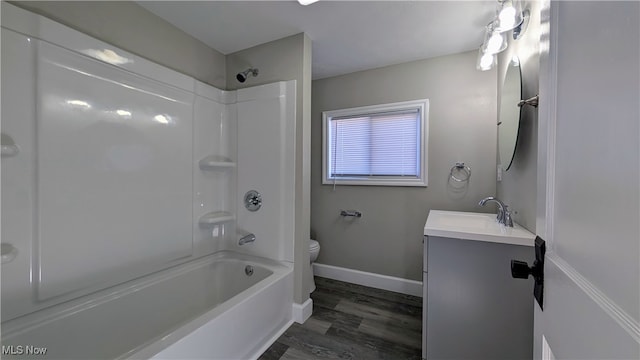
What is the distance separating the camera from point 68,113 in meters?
1.31

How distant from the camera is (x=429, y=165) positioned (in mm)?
2238

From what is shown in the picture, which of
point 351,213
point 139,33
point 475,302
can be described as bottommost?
point 475,302

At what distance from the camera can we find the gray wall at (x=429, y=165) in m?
2.06

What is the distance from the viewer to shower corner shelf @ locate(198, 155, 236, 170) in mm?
2059

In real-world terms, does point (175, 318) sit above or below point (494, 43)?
below

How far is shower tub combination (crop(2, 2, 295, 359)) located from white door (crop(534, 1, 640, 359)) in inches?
55.1

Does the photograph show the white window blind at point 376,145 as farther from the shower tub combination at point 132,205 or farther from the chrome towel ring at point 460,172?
the shower tub combination at point 132,205

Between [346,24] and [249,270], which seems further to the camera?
[249,270]

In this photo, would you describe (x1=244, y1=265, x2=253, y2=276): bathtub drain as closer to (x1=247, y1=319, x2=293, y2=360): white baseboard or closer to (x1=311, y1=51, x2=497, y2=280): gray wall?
(x1=247, y1=319, x2=293, y2=360): white baseboard

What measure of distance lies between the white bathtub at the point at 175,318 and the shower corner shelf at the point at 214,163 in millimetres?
840

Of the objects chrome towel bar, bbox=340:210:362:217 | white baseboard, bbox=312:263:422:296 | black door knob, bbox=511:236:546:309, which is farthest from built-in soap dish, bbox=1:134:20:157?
white baseboard, bbox=312:263:422:296

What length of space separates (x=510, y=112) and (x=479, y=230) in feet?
2.81

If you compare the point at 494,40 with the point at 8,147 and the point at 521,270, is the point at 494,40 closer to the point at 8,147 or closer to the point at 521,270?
the point at 521,270

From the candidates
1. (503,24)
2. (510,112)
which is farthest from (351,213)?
(503,24)
